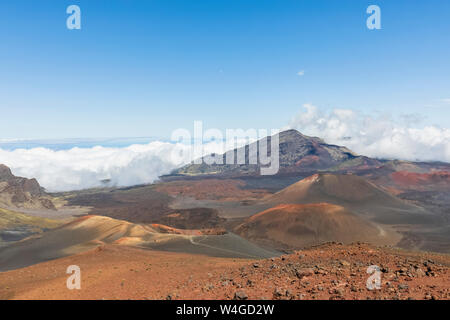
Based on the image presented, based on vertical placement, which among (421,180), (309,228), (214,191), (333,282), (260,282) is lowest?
(214,191)

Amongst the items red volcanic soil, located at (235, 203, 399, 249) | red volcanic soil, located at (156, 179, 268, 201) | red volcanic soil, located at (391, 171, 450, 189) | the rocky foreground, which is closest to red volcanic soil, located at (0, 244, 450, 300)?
the rocky foreground

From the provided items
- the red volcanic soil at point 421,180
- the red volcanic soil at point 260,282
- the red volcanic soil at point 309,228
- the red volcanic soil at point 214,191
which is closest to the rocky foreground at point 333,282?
the red volcanic soil at point 260,282

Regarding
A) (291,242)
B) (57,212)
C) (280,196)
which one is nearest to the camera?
(291,242)

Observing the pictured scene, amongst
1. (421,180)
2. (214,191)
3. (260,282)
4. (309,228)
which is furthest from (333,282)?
(421,180)

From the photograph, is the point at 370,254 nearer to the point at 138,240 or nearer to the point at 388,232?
the point at 138,240

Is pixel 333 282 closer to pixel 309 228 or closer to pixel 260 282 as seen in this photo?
pixel 260 282

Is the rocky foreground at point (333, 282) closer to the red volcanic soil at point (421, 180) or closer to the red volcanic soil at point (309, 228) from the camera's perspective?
the red volcanic soil at point (309, 228)
